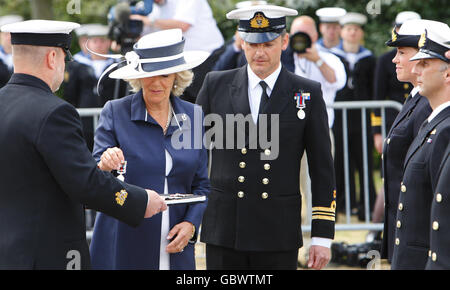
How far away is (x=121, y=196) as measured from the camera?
3758 mm

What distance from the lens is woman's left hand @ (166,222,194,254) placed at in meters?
4.18

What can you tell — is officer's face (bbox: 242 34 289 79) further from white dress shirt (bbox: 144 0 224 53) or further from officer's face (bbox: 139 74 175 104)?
white dress shirt (bbox: 144 0 224 53)

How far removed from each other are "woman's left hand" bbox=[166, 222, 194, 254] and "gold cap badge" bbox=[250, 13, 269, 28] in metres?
1.29

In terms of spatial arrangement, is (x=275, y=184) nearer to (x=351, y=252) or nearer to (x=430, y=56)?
(x=430, y=56)

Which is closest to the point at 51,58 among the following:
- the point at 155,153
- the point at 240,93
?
the point at 155,153

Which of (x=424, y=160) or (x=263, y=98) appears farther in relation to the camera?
(x=263, y=98)

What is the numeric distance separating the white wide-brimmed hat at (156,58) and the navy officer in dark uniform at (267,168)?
487 millimetres

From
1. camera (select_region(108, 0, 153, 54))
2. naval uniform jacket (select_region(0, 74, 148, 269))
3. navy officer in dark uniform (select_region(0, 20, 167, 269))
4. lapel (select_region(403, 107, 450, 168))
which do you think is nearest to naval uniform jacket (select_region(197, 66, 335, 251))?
lapel (select_region(403, 107, 450, 168))

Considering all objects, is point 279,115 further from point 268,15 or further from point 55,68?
point 55,68

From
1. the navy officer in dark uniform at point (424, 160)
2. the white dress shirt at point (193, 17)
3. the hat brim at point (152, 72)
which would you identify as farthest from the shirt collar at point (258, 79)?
the white dress shirt at point (193, 17)

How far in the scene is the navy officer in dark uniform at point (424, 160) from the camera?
3.87m

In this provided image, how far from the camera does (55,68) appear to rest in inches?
147

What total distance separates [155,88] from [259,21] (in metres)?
0.81

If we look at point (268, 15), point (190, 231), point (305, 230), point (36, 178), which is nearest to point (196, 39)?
point (305, 230)
